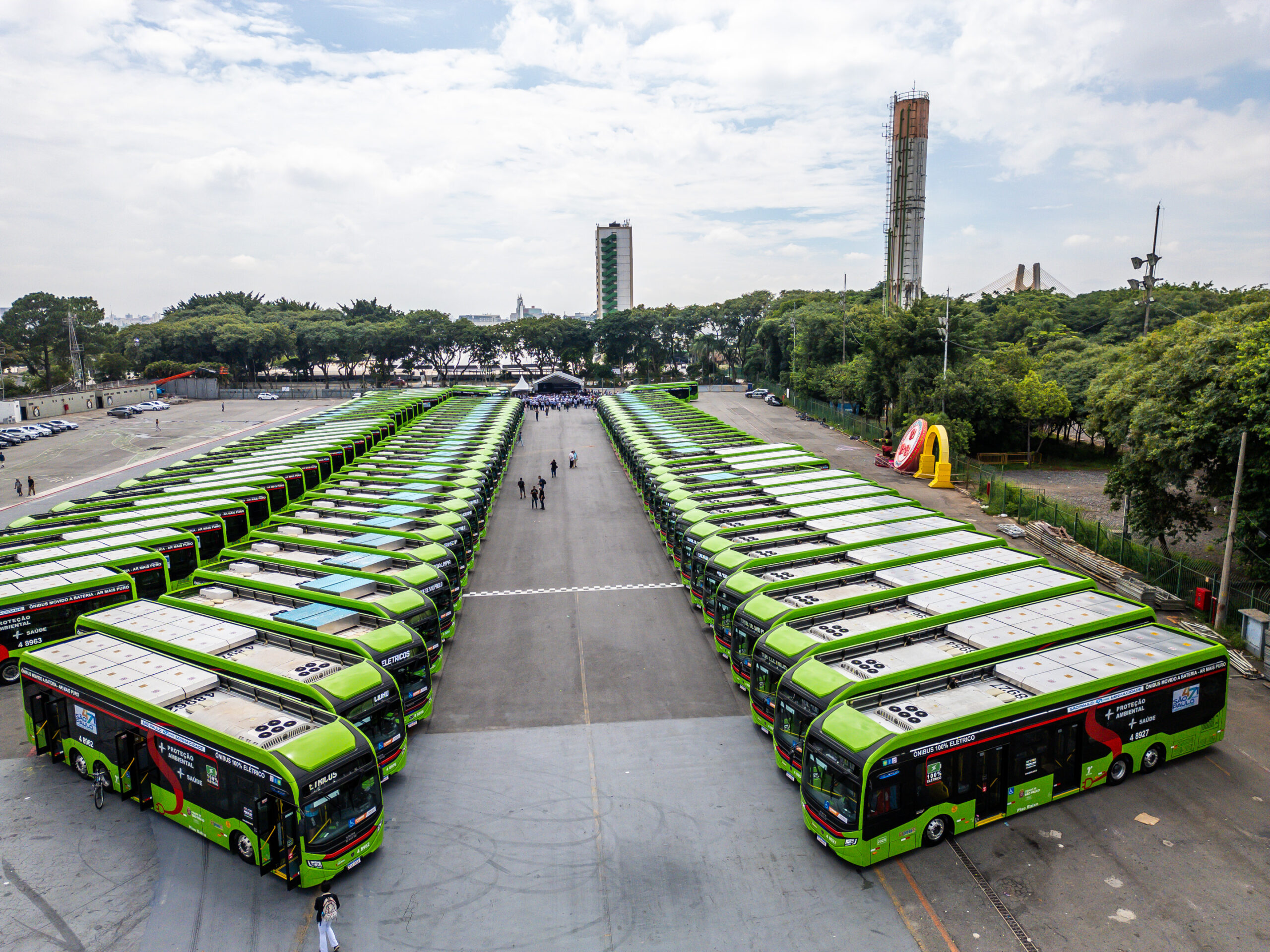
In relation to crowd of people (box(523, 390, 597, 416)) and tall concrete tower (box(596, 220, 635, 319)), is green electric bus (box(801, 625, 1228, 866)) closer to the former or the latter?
crowd of people (box(523, 390, 597, 416))

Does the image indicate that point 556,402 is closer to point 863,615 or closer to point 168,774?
point 863,615

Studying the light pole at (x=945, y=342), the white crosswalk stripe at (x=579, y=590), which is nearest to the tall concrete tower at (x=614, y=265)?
the light pole at (x=945, y=342)

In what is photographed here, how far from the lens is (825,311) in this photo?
270 feet

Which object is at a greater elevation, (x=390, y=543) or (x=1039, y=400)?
(x=1039, y=400)

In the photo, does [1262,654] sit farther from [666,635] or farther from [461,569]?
[461,569]

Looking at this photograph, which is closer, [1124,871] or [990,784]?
[1124,871]

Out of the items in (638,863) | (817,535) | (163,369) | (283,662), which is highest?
(163,369)

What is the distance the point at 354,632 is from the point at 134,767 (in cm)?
466

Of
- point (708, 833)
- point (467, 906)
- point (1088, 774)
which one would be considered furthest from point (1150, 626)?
point (467, 906)

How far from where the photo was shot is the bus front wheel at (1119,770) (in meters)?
14.7

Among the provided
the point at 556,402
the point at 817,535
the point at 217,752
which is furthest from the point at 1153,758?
the point at 556,402

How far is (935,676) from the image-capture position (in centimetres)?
1431

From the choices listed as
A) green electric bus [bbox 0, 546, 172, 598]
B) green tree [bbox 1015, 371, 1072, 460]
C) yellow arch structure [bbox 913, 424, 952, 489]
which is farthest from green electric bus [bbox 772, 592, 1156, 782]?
green tree [bbox 1015, 371, 1072, 460]

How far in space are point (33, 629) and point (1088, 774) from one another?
25.1 metres
